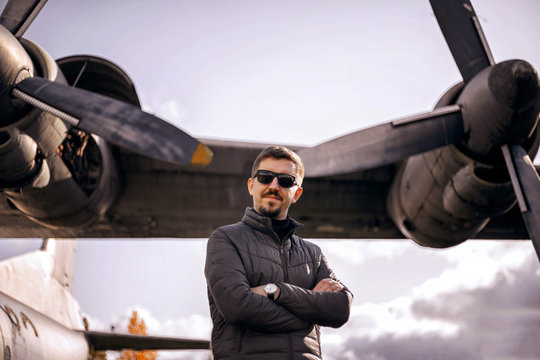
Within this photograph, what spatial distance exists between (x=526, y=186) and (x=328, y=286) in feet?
16.8

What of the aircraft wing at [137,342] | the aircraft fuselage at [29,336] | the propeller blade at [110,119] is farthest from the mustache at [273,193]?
the aircraft wing at [137,342]

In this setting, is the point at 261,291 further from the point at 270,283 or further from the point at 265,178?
the point at 265,178

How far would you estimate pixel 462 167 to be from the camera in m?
7.18

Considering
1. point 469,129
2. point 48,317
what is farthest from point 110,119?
point 48,317

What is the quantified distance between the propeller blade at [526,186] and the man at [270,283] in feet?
14.7

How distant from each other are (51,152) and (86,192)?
1343mm

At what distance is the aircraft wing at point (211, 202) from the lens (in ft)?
30.1

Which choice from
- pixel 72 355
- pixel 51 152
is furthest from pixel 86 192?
pixel 72 355

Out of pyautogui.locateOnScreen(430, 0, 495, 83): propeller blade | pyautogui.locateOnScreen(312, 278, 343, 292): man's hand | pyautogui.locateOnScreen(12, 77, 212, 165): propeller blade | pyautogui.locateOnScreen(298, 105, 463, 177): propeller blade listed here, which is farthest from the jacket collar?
pyautogui.locateOnScreen(430, 0, 495, 83): propeller blade

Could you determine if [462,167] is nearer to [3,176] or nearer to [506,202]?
[506,202]

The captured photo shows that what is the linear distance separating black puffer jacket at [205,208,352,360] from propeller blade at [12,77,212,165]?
3145 mm

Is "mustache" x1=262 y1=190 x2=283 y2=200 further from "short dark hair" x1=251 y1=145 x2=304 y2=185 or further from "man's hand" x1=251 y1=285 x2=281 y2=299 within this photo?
"man's hand" x1=251 y1=285 x2=281 y2=299

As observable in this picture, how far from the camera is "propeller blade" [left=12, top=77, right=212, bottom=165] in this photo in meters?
5.38

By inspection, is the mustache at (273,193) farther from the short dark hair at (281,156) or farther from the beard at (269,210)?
the short dark hair at (281,156)
